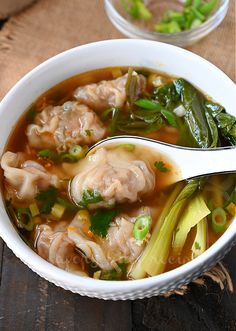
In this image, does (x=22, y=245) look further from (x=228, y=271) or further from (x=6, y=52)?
(x=6, y=52)

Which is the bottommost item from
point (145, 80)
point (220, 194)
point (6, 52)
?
point (6, 52)

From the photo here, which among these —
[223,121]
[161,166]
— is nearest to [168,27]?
[223,121]

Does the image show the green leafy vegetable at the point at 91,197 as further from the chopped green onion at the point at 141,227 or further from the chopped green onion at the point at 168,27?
the chopped green onion at the point at 168,27

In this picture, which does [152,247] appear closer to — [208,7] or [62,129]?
[62,129]

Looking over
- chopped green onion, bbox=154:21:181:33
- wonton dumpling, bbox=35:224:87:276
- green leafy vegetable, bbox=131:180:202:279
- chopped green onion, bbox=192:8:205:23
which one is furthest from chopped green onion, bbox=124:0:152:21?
wonton dumpling, bbox=35:224:87:276

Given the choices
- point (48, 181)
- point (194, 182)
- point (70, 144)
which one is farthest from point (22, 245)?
point (194, 182)

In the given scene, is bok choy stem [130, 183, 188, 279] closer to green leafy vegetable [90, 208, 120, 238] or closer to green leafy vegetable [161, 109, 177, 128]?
green leafy vegetable [90, 208, 120, 238]
